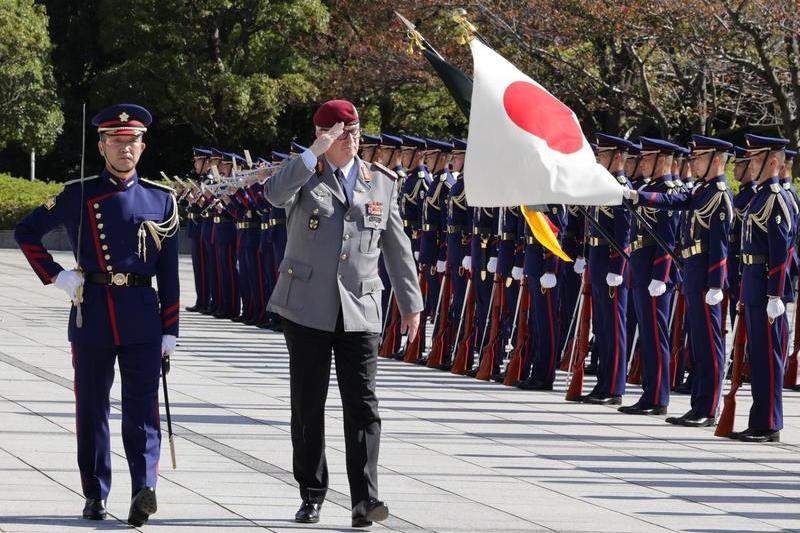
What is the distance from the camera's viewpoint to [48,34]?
131 feet

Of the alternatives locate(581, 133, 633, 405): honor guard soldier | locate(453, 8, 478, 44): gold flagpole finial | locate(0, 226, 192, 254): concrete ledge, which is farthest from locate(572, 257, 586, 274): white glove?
locate(0, 226, 192, 254): concrete ledge

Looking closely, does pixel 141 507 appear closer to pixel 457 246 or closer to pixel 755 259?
pixel 755 259

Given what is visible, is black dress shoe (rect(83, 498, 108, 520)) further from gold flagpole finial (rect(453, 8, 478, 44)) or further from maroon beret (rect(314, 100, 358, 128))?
gold flagpole finial (rect(453, 8, 478, 44))

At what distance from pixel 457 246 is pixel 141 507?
7.30m

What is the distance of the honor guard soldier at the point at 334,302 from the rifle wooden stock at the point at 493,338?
5.93m

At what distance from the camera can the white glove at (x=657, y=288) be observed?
36.4 ft

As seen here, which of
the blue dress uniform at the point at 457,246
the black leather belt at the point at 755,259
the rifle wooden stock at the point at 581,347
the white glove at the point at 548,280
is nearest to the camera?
the black leather belt at the point at 755,259

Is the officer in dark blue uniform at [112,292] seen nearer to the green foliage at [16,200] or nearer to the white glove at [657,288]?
the white glove at [657,288]

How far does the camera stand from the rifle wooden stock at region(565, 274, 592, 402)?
11.8 metres

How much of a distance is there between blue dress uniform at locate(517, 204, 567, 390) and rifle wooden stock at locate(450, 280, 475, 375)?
100cm

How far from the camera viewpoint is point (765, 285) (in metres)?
9.96

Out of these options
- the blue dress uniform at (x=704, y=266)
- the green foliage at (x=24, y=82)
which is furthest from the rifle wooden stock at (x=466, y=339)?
the green foliage at (x=24, y=82)

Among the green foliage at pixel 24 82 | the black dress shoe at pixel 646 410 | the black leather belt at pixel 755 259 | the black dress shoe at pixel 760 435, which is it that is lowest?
the black dress shoe at pixel 760 435

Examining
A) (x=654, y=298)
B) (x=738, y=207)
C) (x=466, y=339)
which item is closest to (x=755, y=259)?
(x=738, y=207)
